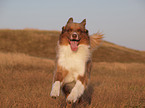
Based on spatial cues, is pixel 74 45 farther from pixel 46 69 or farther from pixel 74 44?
pixel 46 69

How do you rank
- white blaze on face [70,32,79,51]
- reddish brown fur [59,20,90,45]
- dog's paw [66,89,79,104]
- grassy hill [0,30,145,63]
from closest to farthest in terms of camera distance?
dog's paw [66,89,79,104] < white blaze on face [70,32,79,51] < reddish brown fur [59,20,90,45] < grassy hill [0,30,145,63]

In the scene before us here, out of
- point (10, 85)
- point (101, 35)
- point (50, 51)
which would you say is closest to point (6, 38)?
point (50, 51)

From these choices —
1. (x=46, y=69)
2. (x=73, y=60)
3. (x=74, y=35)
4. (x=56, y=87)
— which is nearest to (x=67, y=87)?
(x=56, y=87)

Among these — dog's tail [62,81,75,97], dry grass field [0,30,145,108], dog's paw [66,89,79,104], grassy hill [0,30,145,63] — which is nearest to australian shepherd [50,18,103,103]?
dog's tail [62,81,75,97]

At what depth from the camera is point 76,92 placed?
3400mm

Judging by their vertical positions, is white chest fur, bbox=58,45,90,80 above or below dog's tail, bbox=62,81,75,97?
above

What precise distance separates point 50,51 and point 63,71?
25768mm

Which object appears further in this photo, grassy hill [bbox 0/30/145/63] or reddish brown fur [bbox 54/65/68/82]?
grassy hill [bbox 0/30/145/63]

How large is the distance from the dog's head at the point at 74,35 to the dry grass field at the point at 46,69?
1605mm

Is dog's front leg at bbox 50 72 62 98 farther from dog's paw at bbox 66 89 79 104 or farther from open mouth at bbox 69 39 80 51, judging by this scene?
open mouth at bbox 69 39 80 51

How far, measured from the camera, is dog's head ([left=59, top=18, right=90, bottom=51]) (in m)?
3.70

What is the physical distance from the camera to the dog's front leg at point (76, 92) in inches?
127

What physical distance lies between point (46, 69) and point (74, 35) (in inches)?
354

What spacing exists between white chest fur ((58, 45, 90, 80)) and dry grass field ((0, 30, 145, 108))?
1.07 meters
